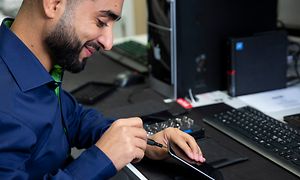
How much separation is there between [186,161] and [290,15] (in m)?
0.97

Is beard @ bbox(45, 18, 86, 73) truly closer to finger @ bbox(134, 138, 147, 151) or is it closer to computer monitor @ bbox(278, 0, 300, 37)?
finger @ bbox(134, 138, 147, 151)

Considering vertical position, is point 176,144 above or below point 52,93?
below

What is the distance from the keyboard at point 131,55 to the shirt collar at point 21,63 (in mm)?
791

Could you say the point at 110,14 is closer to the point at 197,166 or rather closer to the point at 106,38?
the point at 106,38

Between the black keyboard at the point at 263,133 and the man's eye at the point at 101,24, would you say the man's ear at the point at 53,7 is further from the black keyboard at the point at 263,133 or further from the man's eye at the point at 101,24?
the black keyboard at the point at 263,133

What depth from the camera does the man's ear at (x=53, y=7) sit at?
843mm

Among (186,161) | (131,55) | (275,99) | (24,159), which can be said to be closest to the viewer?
(24,159)

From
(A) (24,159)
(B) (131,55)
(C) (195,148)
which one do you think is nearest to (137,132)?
(C) (195,148)

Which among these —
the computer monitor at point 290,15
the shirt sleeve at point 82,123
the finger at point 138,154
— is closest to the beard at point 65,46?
the shirt sleeve at point 82,123

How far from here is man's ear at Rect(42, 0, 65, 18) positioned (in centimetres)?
84

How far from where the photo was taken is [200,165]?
86 centimetres

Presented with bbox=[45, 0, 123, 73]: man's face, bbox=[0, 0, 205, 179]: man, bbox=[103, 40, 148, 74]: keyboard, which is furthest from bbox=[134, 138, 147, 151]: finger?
bbox=[103, 40, 148, 74]: keyboard

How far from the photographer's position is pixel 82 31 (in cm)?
90

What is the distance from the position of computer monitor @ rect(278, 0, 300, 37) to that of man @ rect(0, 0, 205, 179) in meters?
0.87
